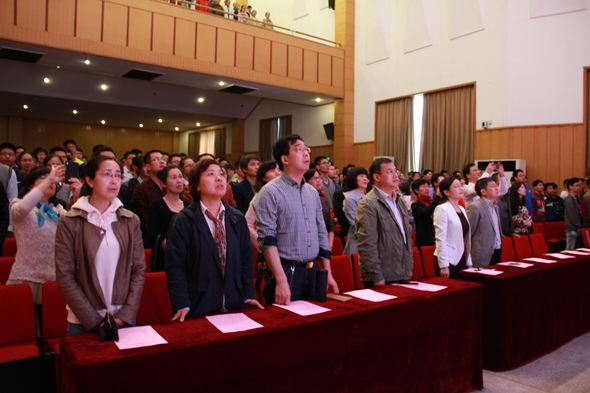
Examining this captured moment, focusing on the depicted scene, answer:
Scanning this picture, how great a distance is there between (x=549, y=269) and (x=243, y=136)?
40.7 feet

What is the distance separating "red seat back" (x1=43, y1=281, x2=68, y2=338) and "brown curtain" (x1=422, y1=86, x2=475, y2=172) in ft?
28.3

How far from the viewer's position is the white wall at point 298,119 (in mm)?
12078

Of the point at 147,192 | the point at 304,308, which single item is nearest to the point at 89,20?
the point at 147,192

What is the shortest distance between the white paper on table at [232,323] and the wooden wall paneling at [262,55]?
8825mm

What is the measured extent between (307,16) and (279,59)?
3.02 m

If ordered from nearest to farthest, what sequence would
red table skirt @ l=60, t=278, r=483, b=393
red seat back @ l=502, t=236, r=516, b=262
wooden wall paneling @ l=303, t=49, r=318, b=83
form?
1. red table skirt @ l=60, t=278, r=483, b=393
2. red seat back @ l=502, t=236, r=516, b=262
3. wooden wall paneling @ l=303, t=49, r=318, b=83

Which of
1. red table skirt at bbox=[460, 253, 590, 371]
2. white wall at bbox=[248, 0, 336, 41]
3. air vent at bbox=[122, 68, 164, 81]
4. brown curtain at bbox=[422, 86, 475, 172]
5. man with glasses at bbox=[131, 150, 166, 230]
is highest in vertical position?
white wall at bbox=[248, 0, 336, 41]

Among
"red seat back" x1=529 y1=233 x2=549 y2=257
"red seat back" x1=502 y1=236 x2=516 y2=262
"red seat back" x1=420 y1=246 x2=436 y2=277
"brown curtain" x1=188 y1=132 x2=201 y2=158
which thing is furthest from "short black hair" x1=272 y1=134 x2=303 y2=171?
"brown curtain" x1=188 y1=132 x2=201 y2=158

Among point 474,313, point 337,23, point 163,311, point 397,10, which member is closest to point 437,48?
point 397,10

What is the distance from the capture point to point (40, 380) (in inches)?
69.6

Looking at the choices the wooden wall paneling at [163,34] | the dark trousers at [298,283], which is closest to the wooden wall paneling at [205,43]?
the wooden wall paneling at [163,34]

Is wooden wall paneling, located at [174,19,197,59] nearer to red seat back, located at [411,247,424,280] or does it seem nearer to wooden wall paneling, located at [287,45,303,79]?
wooden wall paneling, located at [287,45,303,79]

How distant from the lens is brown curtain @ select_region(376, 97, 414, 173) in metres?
10.2

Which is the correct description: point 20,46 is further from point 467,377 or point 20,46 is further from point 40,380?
point 467,377
